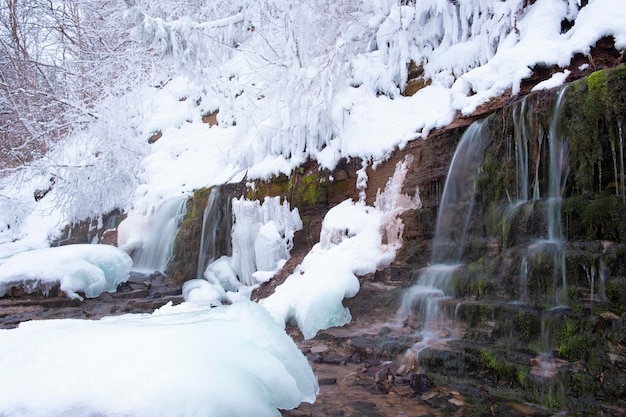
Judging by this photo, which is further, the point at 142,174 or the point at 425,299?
the point at 142,174

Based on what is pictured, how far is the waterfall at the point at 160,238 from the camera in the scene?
953cm

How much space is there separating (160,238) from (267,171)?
3350mm

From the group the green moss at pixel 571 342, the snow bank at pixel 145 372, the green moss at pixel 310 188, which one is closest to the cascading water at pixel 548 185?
the green moss at pixel 571 342

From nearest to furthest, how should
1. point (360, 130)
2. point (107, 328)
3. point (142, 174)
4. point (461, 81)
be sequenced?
point (107, 328), point (461, 81), point (360, 130), point (142, 174)

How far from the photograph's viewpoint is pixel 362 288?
512 cm

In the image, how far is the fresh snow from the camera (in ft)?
6.79

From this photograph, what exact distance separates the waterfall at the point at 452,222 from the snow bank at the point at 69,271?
5.62 meters

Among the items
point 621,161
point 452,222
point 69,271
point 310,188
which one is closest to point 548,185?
point 621,161

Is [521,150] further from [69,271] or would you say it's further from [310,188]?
[69,271]

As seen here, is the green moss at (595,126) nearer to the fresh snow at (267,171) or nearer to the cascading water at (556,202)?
the cascading water at (556,202)

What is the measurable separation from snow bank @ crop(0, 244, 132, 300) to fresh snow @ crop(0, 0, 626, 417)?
3cm

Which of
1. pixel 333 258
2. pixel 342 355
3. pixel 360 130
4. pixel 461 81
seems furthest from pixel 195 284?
pixel 461 81

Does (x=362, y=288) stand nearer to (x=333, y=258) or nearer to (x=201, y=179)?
(x=333, y=258)

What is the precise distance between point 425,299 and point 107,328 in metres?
2.67
